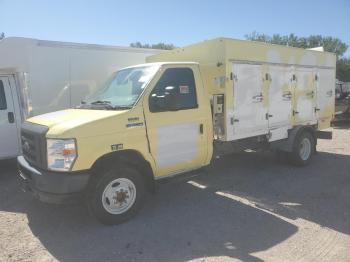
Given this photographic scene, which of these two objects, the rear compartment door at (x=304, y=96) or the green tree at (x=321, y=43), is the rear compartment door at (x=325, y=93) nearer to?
the rear compartment door at (x=304, y=96)

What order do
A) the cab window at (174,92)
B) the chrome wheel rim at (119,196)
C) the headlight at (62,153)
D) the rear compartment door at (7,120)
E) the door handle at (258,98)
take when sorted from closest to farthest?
the headlight at (62,153)
the chrome wheel rim at (119,196)
the cab window at (174,92)
the door handle at (258,98)
the rear compartment door at (7,120)

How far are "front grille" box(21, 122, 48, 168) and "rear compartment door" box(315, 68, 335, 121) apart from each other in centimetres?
668

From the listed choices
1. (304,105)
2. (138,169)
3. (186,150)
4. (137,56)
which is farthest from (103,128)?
(304,105)

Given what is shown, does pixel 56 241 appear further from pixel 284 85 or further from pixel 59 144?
pixel 284 85

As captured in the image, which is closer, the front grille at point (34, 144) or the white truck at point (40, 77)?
the front grille at point (34, 144)

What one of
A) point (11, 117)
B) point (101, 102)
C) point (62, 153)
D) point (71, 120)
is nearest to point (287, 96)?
point (101, 102)

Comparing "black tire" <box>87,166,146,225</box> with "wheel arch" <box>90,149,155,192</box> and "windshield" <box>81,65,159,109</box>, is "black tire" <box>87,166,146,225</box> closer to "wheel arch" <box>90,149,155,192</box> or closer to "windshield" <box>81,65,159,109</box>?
"wheel arch" <box>90,149,155,192</box>

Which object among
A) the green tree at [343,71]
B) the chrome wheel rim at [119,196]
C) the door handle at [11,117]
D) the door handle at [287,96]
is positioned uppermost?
the green tree at [343,71]

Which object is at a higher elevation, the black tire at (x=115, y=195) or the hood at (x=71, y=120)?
the hood at (x=71, y=120)

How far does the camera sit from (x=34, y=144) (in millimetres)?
4781

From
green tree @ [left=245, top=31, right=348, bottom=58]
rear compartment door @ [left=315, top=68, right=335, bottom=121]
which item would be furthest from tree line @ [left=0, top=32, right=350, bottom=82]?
rear compartment door @ [left=315, top=68, right=335, bottom=121]

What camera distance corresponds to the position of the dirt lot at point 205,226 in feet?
13.8

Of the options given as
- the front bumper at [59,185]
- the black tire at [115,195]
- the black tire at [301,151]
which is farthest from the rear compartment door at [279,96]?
the front bumper at [59,185]

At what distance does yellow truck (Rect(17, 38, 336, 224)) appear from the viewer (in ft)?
14.8
